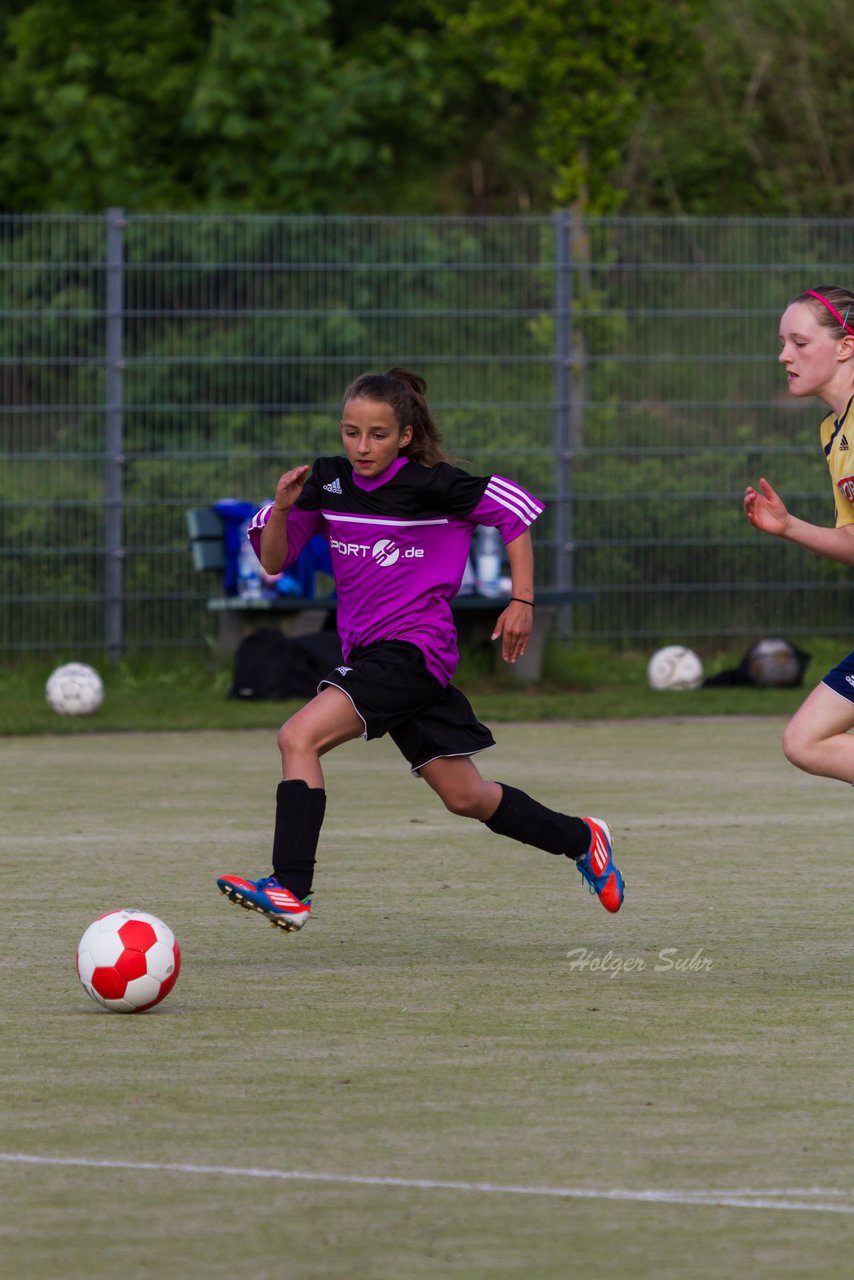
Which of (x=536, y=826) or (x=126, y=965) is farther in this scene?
(x=536, y=826)

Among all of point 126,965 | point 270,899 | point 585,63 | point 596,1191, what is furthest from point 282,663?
Answer: point 596,1191

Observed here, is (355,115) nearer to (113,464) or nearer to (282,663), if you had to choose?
(113,464)

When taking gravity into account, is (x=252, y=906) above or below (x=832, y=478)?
below

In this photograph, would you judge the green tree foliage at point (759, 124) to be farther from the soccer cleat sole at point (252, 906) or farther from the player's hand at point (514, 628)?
the soccer cleat sole at point (252, 906)

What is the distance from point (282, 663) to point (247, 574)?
0.88 m

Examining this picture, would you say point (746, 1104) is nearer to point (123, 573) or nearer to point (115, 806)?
point (115, 806)

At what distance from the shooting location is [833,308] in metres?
6.07

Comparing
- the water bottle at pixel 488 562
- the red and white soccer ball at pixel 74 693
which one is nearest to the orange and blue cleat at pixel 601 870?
the red and white soccer ball at pixel 74 693

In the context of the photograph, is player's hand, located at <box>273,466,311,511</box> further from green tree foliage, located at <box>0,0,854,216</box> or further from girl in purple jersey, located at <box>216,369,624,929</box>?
green tree foliage, located at <box>0,0,854,216</box>

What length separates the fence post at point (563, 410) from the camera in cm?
1526

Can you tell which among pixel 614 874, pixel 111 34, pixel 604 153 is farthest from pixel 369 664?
pixel 111 34

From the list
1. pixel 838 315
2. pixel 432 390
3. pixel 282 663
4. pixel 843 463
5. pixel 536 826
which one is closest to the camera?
pixel 843 463

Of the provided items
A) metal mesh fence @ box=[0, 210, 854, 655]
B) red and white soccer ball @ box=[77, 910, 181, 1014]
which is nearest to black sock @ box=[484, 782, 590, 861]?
red and white soccer ball @ box=[77, 910, 181, 1014]

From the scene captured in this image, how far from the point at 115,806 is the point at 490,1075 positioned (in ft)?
17.0
